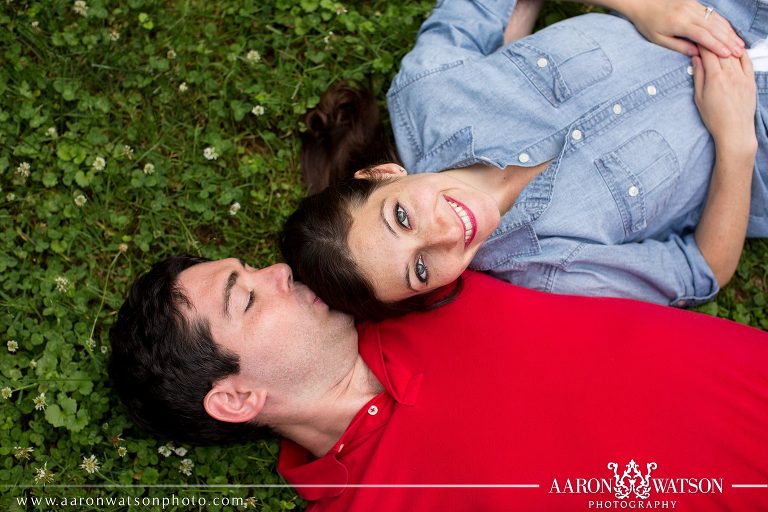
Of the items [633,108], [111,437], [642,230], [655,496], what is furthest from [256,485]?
[633,108]

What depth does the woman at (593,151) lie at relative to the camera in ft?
10.6

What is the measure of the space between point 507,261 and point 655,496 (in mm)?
1248

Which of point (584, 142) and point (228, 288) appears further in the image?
point (584, 142)

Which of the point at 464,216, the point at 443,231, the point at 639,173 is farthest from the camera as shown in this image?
the point at 639,173

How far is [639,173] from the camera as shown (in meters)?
3.27

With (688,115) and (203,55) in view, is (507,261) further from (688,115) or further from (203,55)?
(203,55)

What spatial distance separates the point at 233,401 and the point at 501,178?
5.59 feet

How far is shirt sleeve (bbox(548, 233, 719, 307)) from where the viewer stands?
3.24 metres

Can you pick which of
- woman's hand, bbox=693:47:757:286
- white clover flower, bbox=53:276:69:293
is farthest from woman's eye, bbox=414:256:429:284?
white clover flower, bbox=53:276:69:293

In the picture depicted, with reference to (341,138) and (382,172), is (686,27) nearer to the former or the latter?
(382,172)

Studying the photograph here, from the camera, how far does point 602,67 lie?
3330mm

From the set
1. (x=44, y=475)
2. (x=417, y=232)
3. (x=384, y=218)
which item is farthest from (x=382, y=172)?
(x=44, y=475)

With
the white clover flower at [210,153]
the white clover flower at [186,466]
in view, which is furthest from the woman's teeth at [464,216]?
the white clover flower at [186,466]

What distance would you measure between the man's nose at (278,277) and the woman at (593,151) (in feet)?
A: 0.35
